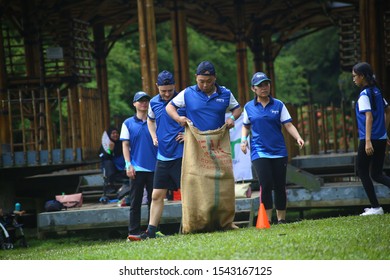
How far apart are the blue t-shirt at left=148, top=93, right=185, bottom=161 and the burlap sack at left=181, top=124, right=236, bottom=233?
48 centimetres

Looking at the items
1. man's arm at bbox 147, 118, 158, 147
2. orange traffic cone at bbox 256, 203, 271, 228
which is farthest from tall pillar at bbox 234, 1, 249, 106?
orange traffic cone at bbox 256, 203, 271, 228

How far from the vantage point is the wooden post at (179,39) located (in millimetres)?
23688

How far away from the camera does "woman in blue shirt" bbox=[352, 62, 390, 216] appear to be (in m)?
13.1

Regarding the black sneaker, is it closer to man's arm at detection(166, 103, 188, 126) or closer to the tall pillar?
man's arm at detection(166, 103, 188, 126)

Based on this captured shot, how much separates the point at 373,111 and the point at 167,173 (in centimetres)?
297

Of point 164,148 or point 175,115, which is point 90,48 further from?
point 175,115

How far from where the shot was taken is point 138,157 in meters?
13.3

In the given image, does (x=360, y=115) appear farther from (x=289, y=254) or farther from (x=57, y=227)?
(x=57, y=227)

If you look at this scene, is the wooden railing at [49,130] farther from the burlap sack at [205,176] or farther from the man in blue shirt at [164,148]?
the burlap sack at [205,176]

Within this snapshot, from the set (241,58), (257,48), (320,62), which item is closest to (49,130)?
(241,58)

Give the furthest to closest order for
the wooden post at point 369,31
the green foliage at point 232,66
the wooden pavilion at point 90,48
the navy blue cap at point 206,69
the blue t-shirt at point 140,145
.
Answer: the green foliage at point 232,66
the wooden post at point 369,31
the wooden pavilion at point 90,48
the blue t-shirt at point 140,145
the navy blue cap at point 206,69

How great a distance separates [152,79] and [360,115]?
643 cm

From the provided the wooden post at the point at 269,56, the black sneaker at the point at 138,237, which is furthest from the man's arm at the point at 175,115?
the wooden post at the point at 269,56
